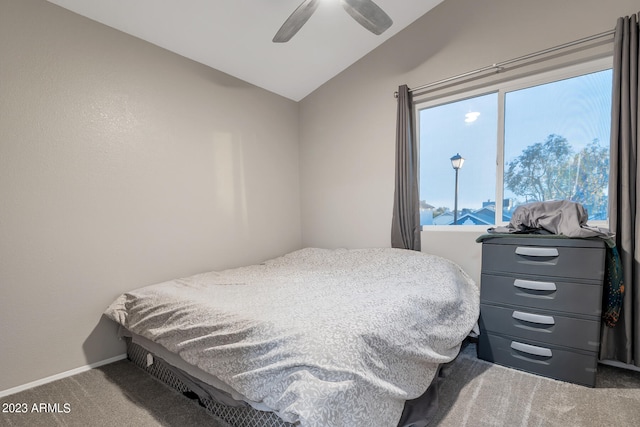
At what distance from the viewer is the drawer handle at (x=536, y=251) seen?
174 centimetres

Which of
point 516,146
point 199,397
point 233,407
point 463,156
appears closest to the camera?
point 233,407

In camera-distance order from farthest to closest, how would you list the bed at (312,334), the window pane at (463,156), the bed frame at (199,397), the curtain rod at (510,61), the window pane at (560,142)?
the window pane at (463,156)
the window pane at (560,142)
the curtain rod at (510,61)
the bed frame at (199,397)
the bed at (312,334)

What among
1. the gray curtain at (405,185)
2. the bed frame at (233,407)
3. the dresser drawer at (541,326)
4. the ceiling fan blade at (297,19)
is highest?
the ceiling fan blade at (297,19)

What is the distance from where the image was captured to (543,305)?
178 cm

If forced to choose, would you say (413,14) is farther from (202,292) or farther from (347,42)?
(202,292)

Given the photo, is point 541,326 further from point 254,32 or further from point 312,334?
point 254,32

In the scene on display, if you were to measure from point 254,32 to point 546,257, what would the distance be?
8.74 ft

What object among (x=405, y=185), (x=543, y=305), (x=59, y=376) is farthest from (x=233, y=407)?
(x=405, y=185)

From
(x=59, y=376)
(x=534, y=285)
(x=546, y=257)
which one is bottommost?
(x=59, y=376)

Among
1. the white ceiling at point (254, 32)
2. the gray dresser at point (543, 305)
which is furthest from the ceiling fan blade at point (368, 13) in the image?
the gray dresser at point (543, 305)

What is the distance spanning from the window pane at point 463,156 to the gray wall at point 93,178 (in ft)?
6.14

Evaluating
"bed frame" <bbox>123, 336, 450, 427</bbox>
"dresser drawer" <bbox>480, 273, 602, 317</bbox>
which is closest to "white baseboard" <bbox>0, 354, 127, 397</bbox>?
"bed frame" <bbox>123, 336, 450, 427</bbox>

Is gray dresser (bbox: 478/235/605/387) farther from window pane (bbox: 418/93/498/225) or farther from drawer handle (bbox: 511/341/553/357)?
window pane (bbox: 418/93/498/225)

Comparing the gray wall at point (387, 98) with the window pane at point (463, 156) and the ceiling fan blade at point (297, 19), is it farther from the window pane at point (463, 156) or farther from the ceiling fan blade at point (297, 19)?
the ceiling fan blade at point (297, 19)
